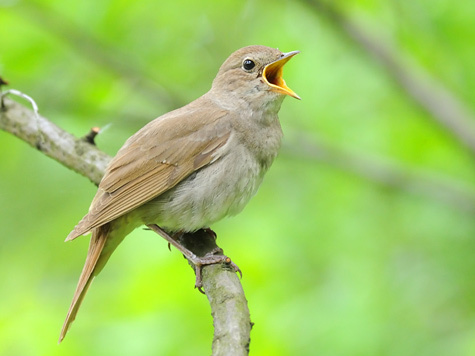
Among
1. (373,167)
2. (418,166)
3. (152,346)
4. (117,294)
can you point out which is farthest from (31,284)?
(418,166)

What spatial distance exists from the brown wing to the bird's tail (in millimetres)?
217

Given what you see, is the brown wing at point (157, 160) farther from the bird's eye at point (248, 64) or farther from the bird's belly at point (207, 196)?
the bird's eye at point (248, 64)

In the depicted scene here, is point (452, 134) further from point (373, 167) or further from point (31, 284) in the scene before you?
point (31, 284)

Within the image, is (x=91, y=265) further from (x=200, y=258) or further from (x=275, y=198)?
(x=275, y=198)

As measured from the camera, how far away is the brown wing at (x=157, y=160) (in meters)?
4.52

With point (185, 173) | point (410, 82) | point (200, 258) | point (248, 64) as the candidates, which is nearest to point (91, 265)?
point (200, 258)

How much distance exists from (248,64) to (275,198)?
2912 mm

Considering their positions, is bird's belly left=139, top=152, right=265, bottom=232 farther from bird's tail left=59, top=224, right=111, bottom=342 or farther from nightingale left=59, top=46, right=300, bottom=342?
bird's tail left=59, top=224, right=111, bottom=342

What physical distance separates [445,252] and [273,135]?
203 cm

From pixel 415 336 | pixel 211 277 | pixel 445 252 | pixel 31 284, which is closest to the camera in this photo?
pixel 211 277

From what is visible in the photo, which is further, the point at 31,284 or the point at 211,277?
the point at 31,284

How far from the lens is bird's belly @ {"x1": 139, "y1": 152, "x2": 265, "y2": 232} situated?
4.62 m

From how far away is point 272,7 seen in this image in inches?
285

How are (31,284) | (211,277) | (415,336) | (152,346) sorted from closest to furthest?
(211,277) → (152,346) → (415,336) → (31,284)
